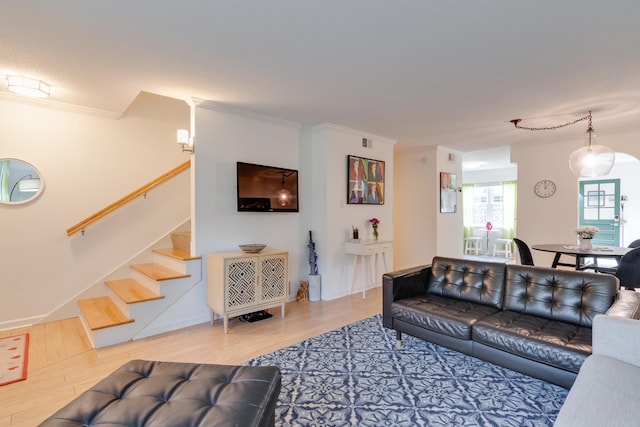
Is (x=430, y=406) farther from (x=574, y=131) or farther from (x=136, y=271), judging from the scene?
(x=574, y=131)

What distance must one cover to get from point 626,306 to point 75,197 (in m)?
5.17

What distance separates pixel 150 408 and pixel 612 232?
9.48 meters

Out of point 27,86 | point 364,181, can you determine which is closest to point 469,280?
point 364,181

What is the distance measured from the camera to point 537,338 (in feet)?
6.40

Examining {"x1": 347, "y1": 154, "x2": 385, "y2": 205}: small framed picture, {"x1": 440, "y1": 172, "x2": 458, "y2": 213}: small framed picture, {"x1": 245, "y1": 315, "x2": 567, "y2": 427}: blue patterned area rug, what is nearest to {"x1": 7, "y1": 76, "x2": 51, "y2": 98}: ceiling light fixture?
{"x1": 245, "y1": 315, "x2": 567, "y2": 427}: blue patterned area rug

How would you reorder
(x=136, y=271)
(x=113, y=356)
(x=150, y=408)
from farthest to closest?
1. (x=136, y=271)
2. (x=113, y=356)
3. (x=150, y=408)

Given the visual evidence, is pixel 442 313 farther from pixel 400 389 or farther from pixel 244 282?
pixel 244 282

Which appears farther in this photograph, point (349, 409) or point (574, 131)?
point (574, 131)

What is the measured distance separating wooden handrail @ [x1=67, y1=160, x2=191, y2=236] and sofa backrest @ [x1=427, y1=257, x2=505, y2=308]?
3504 mm

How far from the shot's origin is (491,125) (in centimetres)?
438

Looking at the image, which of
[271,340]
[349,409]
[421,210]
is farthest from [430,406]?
[421,210]

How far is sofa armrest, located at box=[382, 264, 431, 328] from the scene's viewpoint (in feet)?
8.99

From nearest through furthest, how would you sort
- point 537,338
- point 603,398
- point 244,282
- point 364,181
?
point 603,398 < point 537,338 < point 244,282 < point 364,181

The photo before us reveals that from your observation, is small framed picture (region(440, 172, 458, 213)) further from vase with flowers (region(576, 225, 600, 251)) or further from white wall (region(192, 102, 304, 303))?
white wall (region(192, 102, 304, 303))
